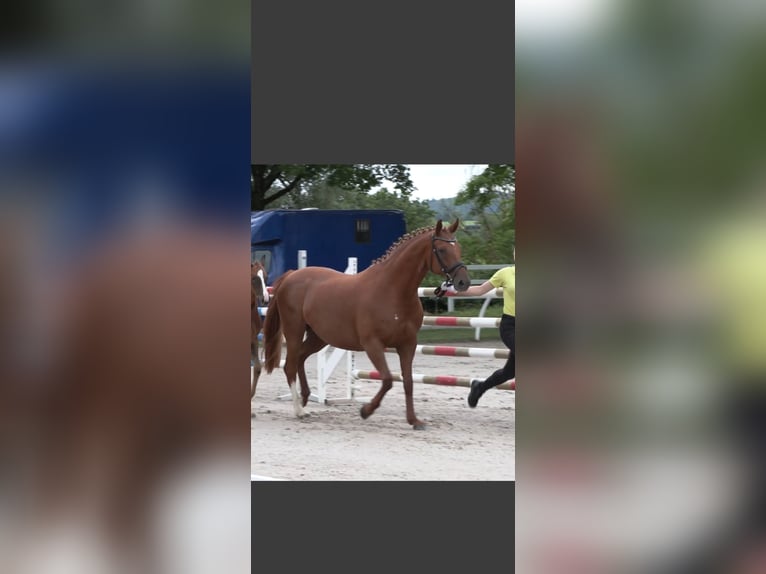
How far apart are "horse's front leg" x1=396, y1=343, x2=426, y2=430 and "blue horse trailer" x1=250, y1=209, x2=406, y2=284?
22.0ft

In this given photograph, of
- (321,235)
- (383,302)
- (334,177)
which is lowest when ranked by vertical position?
(383,302)

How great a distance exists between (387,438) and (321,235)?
764cm

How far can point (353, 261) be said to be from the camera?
9.73 meters

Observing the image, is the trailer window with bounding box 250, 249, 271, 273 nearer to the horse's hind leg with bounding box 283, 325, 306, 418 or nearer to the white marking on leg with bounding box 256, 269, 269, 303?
the white marking on leg with bounding box 256, 269, 269, 303

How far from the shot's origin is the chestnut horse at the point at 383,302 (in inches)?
314

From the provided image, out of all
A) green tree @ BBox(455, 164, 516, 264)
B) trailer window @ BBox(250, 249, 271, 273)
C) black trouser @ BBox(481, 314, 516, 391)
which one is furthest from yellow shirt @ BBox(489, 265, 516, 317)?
trailer window @ BBox(250, 249, 271, 273)
